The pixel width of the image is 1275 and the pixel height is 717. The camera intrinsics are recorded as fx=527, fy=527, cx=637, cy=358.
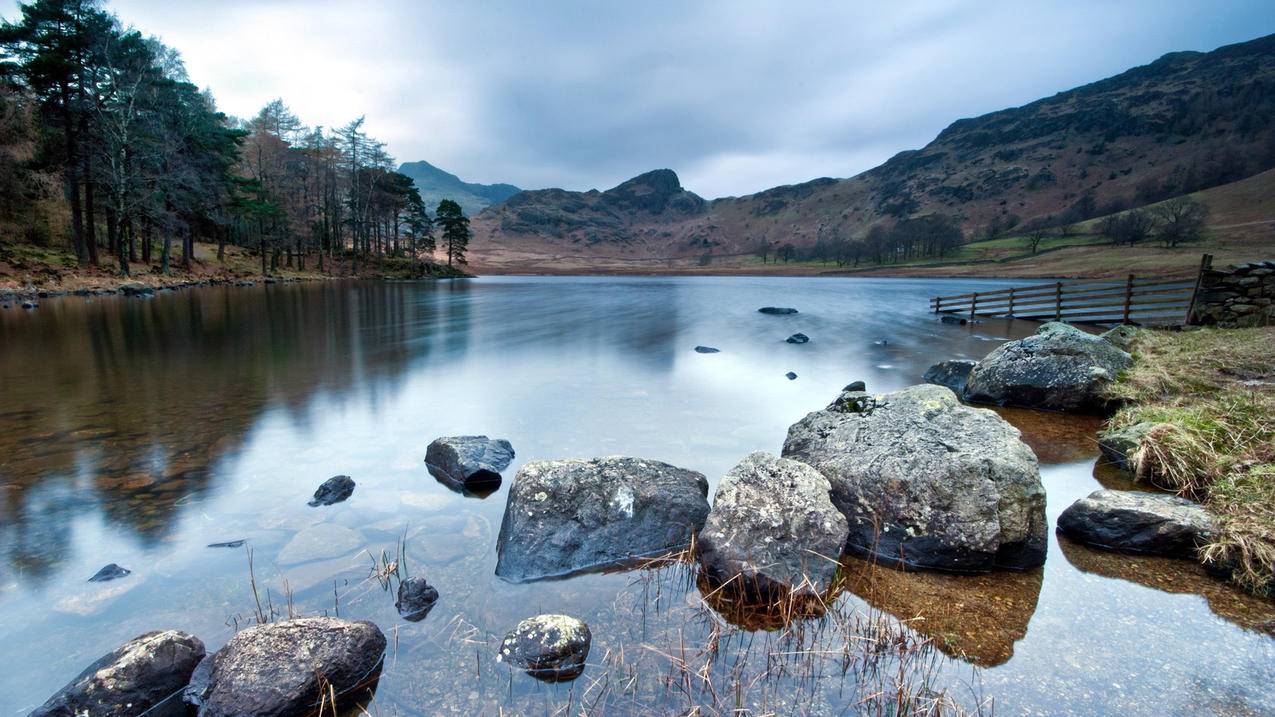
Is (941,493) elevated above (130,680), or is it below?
above

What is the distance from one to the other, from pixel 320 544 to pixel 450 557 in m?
1.56

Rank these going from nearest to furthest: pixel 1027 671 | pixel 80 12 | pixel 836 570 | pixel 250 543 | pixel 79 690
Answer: pixel 79 690
pixel 1027 671
pixel 836 570
pixel 250 543
pixel 80 12

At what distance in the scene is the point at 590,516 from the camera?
229 inches

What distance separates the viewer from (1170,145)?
198 metres

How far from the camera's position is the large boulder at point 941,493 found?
5434mm

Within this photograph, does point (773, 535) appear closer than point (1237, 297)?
Yes

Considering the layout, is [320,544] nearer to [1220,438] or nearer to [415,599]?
[415,599]

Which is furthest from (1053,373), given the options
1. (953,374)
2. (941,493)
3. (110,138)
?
(110,138)

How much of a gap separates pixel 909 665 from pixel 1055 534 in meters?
3.55

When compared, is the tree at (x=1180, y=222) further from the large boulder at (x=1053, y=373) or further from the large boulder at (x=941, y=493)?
the large boulder at (x=941, y=493)

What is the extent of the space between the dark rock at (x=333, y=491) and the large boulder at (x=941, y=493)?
20.7 feet

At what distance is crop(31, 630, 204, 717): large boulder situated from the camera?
3.40 metres

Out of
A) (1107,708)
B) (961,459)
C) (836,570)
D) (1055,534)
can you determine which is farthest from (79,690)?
(1055,534)

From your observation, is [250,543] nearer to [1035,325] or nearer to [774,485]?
[774,485]
